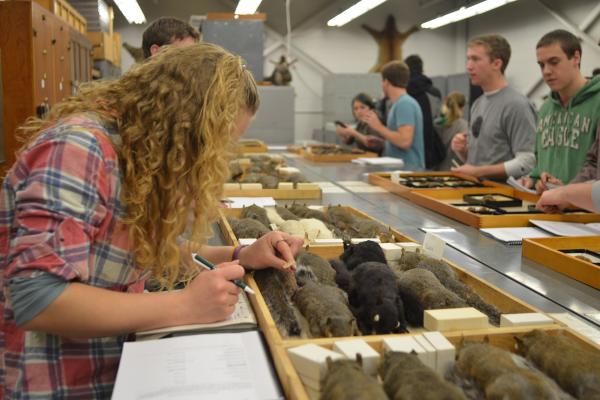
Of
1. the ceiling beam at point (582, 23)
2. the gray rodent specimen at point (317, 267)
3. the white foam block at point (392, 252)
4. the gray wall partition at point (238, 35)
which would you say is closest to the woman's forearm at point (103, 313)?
the gray rodent specimen at point (317, 267)

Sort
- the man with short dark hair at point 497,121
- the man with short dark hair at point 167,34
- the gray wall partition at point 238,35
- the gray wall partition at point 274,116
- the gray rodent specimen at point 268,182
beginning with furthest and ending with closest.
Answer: the gray wall partition at point 274,116
the gray wall partition at point 238,35
the man with short dark hair at point 497,121
the gray rodent specimen at point 268,182
the man with short dark hair at point 167,34

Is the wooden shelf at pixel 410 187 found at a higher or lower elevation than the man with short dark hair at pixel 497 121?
lower

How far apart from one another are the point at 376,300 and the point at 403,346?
280 millimetres

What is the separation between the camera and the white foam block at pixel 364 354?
3.55ft

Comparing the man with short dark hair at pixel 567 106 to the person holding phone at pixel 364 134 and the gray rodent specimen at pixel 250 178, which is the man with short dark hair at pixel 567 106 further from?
the person holding phone at pixel 364 134

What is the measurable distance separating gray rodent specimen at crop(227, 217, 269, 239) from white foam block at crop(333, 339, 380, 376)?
1023mm

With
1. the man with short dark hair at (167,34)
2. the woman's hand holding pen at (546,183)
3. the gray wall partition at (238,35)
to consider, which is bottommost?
the woman's hand holding pen at (546,183)

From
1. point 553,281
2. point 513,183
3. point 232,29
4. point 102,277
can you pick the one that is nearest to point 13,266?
point 102,277

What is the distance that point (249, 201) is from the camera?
3.04 meters

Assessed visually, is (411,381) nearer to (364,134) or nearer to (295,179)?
(295,179)

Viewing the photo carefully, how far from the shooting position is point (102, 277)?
1.26 metres

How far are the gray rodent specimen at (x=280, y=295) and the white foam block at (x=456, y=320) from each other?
301 mm

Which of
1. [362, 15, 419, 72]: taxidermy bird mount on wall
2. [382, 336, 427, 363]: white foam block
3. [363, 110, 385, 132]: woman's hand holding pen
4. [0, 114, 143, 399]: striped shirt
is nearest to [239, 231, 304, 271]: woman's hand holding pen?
[0, 114, 143, 399]: striped shirt

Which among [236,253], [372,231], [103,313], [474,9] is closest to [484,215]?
[372,231]
